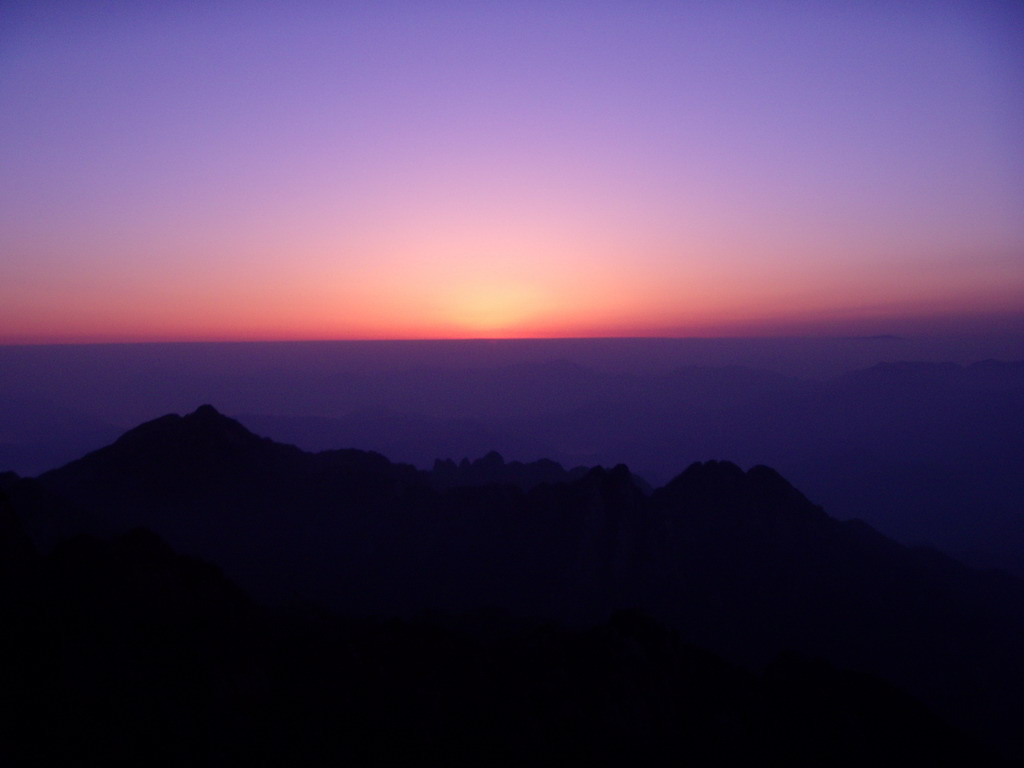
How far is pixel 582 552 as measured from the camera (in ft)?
171

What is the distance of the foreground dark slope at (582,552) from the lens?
4553 cm

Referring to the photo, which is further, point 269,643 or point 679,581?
point 679,581

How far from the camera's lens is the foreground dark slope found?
149 ft

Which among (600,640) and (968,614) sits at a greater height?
(600,640)

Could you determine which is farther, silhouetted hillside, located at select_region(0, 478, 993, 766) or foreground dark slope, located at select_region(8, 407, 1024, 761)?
foreground dark slope, located at select_region(8, 407, 1024, 761)

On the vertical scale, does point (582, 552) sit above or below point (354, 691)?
below

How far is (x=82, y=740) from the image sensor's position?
64.7ft

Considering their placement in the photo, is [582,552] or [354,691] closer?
[354,691]

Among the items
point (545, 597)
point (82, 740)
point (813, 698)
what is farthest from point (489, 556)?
point (82, 740)

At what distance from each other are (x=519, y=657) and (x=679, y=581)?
25.5 meters

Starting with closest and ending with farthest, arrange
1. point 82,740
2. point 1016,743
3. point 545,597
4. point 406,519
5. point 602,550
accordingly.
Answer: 1. point 82,740
2. point 1016,743
3. point 545,597
4. point 602,550
5. point 406,519

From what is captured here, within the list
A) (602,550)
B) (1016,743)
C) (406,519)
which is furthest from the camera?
(406,519)

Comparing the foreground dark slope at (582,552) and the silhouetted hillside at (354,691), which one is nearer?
the silhouetted hillside at (354,691)

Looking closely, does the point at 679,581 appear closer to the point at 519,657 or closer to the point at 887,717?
the point at 887,717
